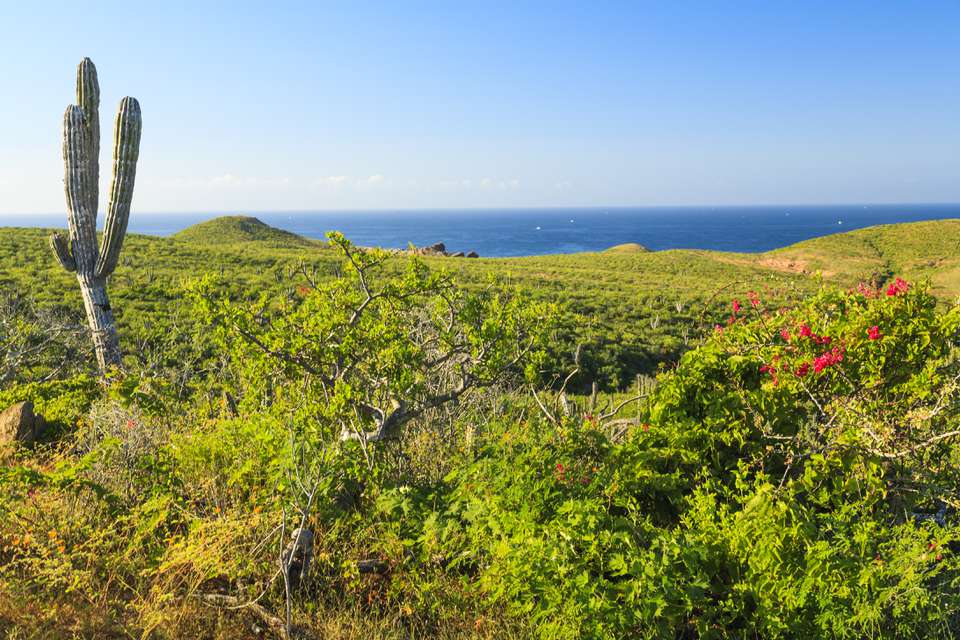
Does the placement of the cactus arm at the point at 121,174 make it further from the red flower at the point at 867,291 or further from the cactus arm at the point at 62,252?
the red flower at the point at 867,291

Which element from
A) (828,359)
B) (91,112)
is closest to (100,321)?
(91,112)

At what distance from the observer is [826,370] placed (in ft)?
13.1

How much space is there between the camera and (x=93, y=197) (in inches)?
457

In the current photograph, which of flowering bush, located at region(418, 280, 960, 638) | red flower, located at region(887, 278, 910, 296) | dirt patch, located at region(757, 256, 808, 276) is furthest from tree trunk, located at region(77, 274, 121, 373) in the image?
dirt patch, located at region(757, 256, 808, 276)

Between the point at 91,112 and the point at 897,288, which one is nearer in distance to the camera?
the point at 897,288

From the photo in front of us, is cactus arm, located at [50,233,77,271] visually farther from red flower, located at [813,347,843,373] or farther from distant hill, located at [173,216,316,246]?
distant hill, located at [173,216,316,246]

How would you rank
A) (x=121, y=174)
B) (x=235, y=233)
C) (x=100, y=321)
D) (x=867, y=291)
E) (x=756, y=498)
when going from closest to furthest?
(x=756, y=498) < (x=867, y=291) < (x=100, y=321) < (x=121, y=174) < (x=235, y=233)

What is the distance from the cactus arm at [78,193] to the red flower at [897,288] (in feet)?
43.8

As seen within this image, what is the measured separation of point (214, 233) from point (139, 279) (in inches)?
2018

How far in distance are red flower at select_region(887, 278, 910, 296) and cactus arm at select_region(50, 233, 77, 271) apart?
13020 mm

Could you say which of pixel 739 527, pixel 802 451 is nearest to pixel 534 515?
pixel 739 527

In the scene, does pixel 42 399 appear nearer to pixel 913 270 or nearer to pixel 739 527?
pixel 739 527

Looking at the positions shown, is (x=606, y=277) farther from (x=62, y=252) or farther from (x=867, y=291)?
(x=867, y=291)

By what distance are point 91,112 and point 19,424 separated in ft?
30.0
